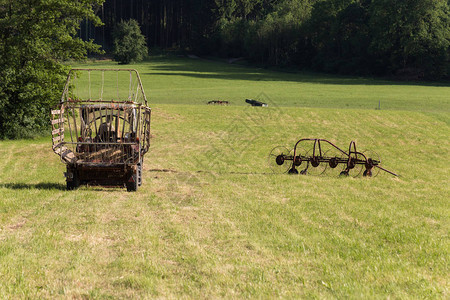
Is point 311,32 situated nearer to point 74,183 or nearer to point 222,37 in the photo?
point 222,37

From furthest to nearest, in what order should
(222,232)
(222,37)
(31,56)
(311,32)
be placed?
(222,37) < (311,32) < (31,56) < (222,232)

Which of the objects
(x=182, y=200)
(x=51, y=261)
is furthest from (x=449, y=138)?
(x=51, y=261)

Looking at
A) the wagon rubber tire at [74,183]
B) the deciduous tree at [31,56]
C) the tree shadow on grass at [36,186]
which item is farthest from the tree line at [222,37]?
the wagon rubber tire at [74,183]

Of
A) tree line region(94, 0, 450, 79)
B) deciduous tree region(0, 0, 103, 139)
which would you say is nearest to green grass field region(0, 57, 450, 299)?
deciduous tree region(0, 0, 103, 139)

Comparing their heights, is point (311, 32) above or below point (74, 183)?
above

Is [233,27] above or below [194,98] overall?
above

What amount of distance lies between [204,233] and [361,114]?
3198 centimetres

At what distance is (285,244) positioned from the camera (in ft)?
30.2

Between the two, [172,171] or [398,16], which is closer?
[172,171]

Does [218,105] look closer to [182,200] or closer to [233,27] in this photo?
[182,200]

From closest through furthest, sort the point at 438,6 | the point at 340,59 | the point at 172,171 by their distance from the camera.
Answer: the point at 172,171, the point at 438,6, the point at 340,59

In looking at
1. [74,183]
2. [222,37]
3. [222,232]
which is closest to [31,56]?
[74,183]

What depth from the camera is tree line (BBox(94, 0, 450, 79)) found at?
87.6 m

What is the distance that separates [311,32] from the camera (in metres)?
114
